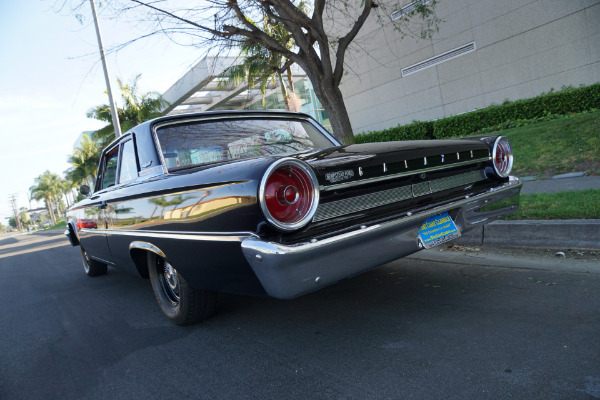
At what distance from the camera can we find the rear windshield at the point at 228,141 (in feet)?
10.4

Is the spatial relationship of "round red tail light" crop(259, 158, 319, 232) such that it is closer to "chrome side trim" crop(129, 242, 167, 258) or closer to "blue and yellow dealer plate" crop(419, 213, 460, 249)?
"blue and yellow dealer plate" crop(419, 213, 460, 249)

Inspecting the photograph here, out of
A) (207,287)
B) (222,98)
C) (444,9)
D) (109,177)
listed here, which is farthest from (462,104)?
(222,98)

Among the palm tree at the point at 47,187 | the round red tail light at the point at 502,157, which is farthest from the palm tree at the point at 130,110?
the palm tree at the point at 47,187

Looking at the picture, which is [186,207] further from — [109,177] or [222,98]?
[222,98]

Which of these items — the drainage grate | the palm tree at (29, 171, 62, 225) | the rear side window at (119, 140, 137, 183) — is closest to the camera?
the rear side window at (119, 140, 137, 183)

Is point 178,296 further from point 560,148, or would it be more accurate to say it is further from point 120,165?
point 560,148

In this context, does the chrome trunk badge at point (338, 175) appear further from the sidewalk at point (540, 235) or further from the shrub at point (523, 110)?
the shrub at point (523, 110)

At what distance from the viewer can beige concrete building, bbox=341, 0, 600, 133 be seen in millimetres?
11477

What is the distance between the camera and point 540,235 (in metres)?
3.97

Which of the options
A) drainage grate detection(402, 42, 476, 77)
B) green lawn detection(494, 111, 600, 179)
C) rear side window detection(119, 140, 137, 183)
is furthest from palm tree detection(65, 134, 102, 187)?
rear side window detection(119, 140, 137, 183)

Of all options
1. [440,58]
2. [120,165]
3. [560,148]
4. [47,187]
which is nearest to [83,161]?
[440,58]

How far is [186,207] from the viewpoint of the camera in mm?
2578

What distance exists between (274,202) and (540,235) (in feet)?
9.87

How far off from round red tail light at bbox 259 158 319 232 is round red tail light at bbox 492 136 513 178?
1.80 m
